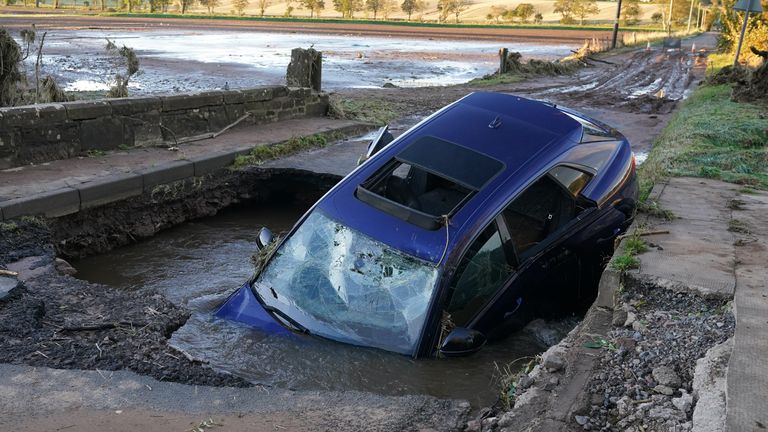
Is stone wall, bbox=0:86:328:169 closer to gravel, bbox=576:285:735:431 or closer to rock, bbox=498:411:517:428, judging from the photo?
rock, bbox=498:411:517:428

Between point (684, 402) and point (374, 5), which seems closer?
point (684, 402)

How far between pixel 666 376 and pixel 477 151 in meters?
2.33

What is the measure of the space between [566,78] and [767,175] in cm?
1779

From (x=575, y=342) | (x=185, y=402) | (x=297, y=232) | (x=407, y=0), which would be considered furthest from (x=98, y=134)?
(x=407, y=0)

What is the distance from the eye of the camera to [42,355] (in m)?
4.52

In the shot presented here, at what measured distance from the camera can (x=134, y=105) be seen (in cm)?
988

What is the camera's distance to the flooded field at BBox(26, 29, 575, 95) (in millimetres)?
19778

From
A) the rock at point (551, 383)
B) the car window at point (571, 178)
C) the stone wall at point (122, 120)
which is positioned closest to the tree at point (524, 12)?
the stone wall at point (122, 120)

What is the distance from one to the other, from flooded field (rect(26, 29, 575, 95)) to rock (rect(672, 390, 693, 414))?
9772 millimetres

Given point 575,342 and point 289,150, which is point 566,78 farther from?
point 575,342

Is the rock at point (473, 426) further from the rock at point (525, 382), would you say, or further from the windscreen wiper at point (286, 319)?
the windscreen wiper at point (286, 319)

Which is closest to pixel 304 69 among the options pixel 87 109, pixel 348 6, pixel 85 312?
pixel 87 109

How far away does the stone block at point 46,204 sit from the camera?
6.99 meters

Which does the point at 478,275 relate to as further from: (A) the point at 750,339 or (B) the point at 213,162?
(B) the point at 213,162
